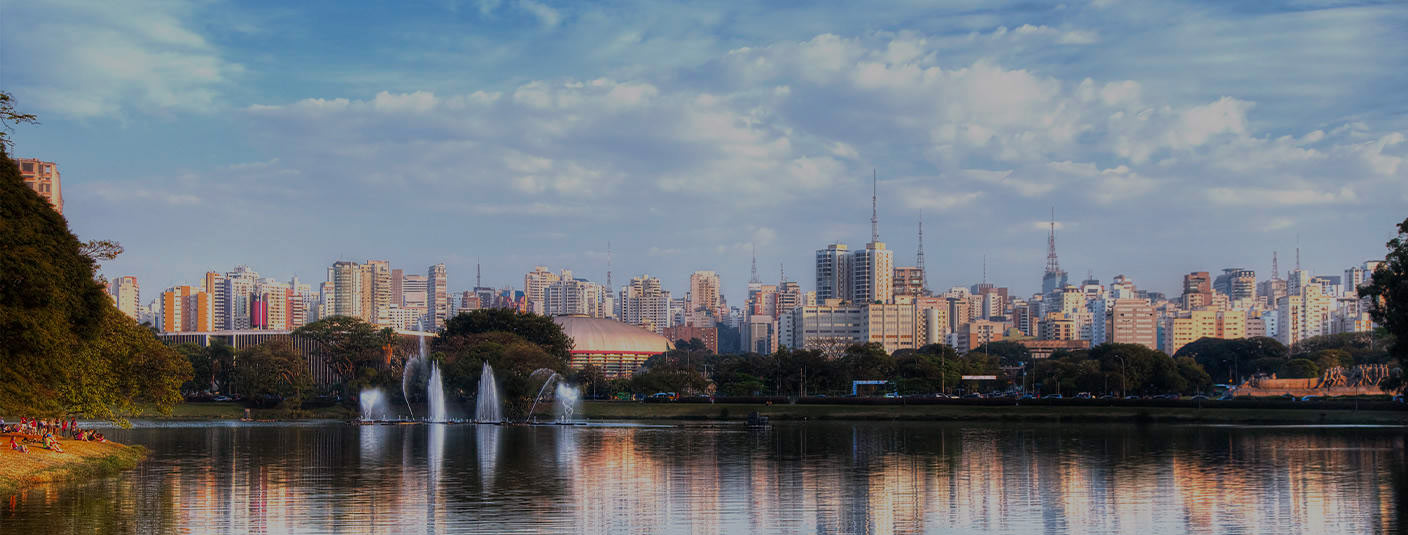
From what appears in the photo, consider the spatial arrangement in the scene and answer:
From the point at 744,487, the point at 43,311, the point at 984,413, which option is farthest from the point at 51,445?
the point at 984,413

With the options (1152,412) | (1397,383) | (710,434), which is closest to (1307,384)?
(1152,412)

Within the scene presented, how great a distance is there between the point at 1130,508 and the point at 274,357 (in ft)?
330

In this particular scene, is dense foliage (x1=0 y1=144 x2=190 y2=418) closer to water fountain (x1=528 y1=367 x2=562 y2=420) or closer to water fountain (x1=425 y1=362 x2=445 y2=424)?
water fountain (x1=528 y1=367 x2=562 y2=420)

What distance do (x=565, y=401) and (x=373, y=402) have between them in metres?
17.1

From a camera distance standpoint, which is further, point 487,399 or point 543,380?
point 543,380

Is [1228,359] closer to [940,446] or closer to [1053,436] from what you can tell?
[1053,436]

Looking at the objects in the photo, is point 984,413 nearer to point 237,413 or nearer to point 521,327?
point 521,327

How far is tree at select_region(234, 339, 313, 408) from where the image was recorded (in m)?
118

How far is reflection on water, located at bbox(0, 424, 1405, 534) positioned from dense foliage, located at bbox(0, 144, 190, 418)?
3.67 meters

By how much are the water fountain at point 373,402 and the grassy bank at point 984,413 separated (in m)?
17.8

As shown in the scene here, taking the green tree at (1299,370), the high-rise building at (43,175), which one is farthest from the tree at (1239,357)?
the high-rise building at (43,175)

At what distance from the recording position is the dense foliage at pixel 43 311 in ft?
124

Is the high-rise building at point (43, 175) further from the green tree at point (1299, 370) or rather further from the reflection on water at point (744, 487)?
the green tree at point (1299, 370)

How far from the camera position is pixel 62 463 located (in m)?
43.2
